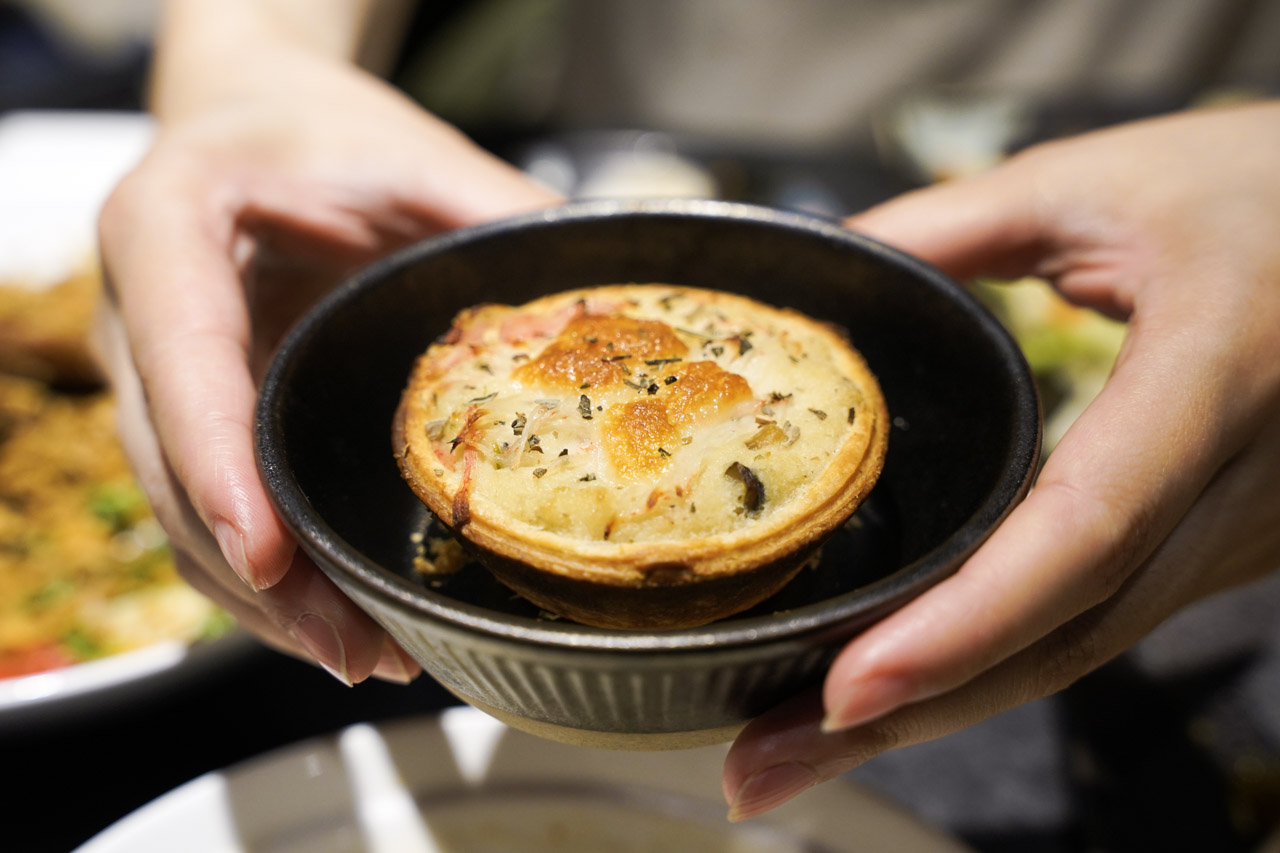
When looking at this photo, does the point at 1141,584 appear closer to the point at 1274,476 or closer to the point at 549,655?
the point at 1274,476

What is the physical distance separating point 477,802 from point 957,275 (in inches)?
53.6

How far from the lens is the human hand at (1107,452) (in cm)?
99

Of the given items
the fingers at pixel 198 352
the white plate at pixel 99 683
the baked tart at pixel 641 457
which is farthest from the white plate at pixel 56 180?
the baked tart at pixel 641 457

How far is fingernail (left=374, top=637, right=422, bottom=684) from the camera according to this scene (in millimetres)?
1288

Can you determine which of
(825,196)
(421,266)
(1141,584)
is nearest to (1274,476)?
(1141,584)

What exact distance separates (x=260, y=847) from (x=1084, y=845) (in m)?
1.63

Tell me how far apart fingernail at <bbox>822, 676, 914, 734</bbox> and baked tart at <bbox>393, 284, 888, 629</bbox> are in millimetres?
191

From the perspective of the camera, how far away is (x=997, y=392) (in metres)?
1.25

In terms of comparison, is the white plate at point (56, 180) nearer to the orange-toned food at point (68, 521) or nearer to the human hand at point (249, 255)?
the orange-toned food at point (68, 521)

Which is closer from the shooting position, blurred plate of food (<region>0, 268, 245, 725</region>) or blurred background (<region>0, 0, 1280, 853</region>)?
blurred background (<region>0, 0, 1280, 853</region>)

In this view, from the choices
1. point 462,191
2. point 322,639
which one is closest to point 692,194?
point 462,191

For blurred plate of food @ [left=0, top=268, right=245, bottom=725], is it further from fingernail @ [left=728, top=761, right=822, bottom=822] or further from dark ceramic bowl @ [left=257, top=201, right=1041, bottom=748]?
fingernail @ [left=728, top=761, right=822, bottom=822]

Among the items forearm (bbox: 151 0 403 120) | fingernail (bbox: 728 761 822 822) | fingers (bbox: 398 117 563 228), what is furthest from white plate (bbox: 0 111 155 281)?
fingernail (bbox: 728 761 822 822)

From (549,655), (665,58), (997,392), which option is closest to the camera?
(549,655)
